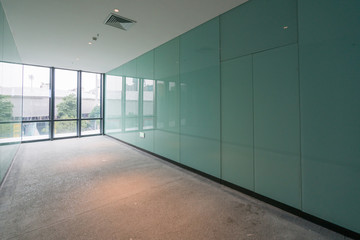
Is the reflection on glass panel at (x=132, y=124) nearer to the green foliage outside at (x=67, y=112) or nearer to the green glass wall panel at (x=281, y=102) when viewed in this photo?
the green glass wall panel at (x=281, y=102)

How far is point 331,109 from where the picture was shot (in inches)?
86.1

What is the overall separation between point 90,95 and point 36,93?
2.20 meters

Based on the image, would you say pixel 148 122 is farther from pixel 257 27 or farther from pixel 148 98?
pixel 257 27

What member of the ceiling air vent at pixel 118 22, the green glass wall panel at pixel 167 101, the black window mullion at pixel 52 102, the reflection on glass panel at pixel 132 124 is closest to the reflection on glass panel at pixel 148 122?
the green glass wall panel at pixel 167 101

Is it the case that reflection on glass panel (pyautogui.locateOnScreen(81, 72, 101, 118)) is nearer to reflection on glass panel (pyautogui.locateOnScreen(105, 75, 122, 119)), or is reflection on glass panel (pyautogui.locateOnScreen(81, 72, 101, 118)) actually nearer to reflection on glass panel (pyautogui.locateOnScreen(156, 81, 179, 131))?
reflection on glass panel (pyautogui.locateOnScreen(105, 75, 122, 119))

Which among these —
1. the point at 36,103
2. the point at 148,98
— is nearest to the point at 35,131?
the point at 36,103

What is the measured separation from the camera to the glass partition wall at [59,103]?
756cm

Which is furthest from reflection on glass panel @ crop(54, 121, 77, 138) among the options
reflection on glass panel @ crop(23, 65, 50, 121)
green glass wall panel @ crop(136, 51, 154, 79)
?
green glass wall panel @ crop(136, 51, 154, 79)

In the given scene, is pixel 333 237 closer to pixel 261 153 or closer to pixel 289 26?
pixel 261 153

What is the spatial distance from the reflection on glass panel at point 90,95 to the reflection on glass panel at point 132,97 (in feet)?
10.2

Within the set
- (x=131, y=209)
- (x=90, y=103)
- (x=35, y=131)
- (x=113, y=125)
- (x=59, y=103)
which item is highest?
(x=90, y=103)

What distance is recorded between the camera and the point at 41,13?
3555 millimetres

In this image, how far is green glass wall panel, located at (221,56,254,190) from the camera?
3.07 m

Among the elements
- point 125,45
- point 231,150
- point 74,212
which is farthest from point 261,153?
point 125,45
